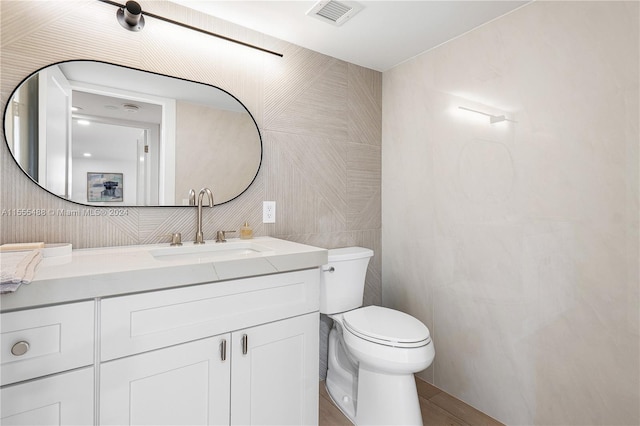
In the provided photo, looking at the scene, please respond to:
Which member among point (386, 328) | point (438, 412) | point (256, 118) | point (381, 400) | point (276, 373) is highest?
point (256, 118)

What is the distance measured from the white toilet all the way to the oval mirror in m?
0.77

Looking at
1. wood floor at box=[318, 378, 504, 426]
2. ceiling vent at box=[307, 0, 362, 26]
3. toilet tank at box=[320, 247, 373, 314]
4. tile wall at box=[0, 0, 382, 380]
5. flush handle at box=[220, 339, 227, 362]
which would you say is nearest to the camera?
flush handle at box=[220, 339, 227, 362]

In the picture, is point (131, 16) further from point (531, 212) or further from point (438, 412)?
point (438, 412)

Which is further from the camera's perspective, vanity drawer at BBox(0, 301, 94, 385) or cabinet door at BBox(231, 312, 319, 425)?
cabinet door at BBox(231, 312, 319, 425)

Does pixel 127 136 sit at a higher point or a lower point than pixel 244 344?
higher

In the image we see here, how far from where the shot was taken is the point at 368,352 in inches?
60.5

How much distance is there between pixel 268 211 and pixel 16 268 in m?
1.15

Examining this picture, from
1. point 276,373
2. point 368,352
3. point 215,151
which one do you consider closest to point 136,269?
point 276,373

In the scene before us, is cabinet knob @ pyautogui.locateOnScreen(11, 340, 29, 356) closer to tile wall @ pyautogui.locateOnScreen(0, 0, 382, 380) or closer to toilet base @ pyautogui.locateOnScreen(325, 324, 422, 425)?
tile wall @ pyautogui.locateOnScreen(0, 0, 382, 380)

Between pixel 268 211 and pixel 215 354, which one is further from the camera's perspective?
pixel 268 211

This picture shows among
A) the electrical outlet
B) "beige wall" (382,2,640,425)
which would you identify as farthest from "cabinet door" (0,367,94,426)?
"beige wall" (382,2,640,425)

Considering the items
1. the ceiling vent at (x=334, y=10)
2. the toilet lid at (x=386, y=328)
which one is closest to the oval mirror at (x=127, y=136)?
the ceiling vent at (x=334, y=10)

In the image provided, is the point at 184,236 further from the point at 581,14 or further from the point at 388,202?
the point at 581,14

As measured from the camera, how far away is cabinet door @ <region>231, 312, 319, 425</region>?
4.16ft
